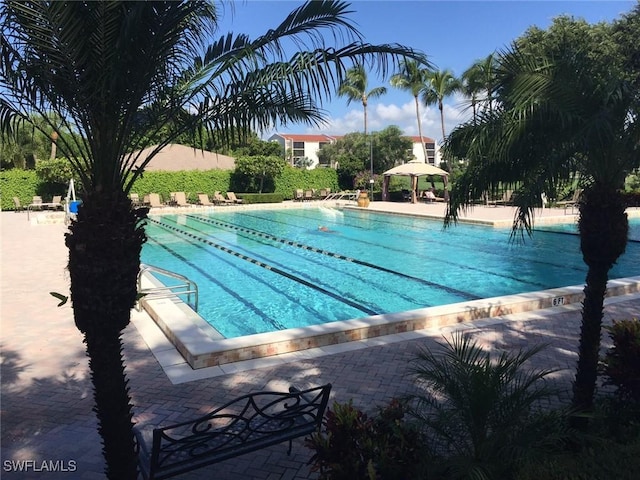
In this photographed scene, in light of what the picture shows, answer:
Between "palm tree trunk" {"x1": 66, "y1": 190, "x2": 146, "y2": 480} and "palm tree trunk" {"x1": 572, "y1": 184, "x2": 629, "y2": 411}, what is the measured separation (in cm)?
357

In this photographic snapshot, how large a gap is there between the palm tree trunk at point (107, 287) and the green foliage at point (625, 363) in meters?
4.00

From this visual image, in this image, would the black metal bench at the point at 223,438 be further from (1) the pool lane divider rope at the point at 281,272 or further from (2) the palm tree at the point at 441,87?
(2) the palm tree at the point at 441,87

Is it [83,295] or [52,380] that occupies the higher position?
[83,295]

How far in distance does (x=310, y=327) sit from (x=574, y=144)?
373 cm

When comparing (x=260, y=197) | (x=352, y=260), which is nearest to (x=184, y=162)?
(x=260, y=197)

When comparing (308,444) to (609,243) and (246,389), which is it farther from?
(609,243)

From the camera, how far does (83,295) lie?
8.84 feet

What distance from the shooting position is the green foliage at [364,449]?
2.82 meters

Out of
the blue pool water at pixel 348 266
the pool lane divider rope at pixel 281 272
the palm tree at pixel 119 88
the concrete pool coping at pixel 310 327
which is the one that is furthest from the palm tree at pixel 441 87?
the palm tree at pixel 119 88

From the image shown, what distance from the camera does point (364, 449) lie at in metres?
2.88

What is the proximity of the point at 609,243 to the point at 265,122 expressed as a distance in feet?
9.91

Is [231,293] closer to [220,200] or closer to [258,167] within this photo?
[220,200]

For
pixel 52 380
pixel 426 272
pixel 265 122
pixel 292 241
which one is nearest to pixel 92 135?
pixel 265 122

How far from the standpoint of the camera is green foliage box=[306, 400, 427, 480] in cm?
282
